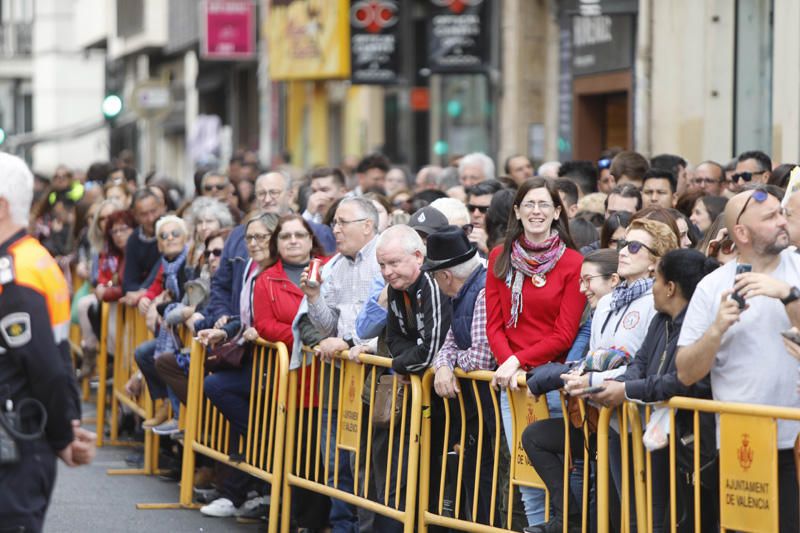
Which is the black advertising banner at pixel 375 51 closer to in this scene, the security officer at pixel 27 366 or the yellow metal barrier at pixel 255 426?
the yellow metal barrier at pixel 255 426

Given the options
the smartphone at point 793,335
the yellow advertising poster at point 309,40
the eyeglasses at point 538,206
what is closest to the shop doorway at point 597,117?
the yellow advertising poster at point 309,40

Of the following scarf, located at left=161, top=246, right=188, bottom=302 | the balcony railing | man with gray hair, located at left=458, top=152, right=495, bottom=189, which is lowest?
scarf, located at left=161, top=246, right=188, bottom=302

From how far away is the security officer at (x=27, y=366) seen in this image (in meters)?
5.84

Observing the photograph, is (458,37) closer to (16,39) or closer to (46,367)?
(46,367)

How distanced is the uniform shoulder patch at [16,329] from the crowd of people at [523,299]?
2.47m

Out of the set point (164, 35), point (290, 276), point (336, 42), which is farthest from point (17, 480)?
point (164, 35)

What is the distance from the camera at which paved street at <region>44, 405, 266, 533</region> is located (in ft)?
33.9

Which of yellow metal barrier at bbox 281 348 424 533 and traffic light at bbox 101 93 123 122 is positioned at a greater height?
traffic light at bbox 101 93 123 122

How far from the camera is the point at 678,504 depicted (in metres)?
6.88

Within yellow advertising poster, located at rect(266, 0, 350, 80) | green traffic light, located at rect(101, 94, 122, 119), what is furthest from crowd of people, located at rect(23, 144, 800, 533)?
yellow advertising poster, located at rect(266, 0, 350, 80)

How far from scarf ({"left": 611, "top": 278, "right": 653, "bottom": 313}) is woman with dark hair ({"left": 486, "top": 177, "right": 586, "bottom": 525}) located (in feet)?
1.61

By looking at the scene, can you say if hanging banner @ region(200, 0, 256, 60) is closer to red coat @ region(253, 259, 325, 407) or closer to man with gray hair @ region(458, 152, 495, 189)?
man with gray hair @ region(458, 152, 495, 189)

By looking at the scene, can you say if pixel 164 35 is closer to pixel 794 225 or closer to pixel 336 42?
pixel 336 42

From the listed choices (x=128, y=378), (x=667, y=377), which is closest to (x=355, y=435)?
(x=667, y=377)
